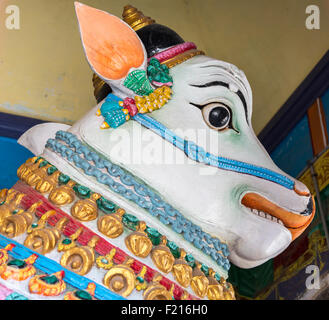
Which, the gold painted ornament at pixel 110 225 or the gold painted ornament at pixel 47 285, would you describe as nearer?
the gold painted ornament at pixel 47 285

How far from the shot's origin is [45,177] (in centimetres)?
134

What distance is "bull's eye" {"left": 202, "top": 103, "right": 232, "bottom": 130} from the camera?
4.89 ft

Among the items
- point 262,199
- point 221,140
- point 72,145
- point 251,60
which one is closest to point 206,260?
point 262,199

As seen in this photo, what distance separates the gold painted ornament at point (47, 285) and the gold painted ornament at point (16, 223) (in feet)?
0.47

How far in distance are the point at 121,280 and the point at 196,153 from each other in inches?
16.5

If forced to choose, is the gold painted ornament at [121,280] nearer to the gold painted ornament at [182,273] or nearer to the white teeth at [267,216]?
the gold painted ornament at [182,273]

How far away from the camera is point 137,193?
135 cm

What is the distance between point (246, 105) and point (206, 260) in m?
0.48

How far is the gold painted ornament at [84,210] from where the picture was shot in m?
1.25

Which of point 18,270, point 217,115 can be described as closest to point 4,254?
point 18,270

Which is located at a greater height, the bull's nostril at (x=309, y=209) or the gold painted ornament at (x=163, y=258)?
the bull's nostril at (x=309, y=209)

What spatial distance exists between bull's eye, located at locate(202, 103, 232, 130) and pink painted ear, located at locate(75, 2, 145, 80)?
0.75ft

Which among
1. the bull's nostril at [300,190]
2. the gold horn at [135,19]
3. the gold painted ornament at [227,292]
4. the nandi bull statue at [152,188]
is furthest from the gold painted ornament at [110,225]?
the gold horn at [135,19]
